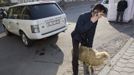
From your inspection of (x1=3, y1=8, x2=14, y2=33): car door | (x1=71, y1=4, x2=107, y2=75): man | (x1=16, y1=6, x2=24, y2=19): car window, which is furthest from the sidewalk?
(x1=3, y1=8, x2=14, y2=33): car door

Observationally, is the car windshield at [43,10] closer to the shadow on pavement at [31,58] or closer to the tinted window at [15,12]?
Answer: the tinted window at [15,12]

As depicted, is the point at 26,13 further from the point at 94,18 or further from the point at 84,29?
the point at 94,18

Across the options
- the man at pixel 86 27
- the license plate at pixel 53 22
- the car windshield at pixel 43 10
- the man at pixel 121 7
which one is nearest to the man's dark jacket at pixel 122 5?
the man at pixel 121 7

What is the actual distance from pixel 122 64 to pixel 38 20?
3583 mm

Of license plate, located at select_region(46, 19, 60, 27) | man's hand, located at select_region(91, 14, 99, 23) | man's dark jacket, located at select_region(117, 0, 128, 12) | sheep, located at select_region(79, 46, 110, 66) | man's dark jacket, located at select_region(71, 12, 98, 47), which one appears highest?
man's hand, located at select_region(91, 14, 99, 23)

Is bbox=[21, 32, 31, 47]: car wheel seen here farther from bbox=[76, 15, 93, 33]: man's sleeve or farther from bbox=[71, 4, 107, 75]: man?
bbox=[76, 15, 93, 33]: man's sleeve

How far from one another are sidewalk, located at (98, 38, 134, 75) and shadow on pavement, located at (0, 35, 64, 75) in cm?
154

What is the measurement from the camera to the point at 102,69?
5.81m

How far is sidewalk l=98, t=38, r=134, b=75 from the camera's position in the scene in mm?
5617

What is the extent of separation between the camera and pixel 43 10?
845cm

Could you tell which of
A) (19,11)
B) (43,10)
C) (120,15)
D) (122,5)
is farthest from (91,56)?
(120,15)

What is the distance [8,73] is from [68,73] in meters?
1.85

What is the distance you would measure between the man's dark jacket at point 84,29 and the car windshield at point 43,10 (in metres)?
3.79

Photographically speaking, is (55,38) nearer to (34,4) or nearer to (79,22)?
(34,4)
